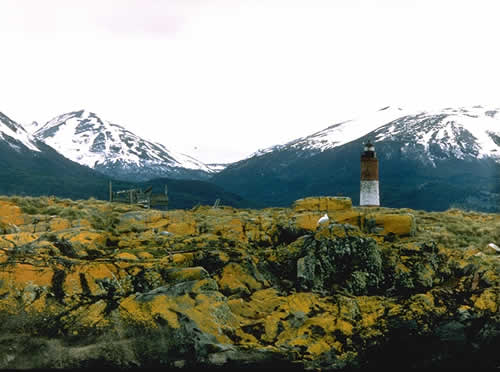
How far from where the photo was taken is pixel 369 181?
1411 inches

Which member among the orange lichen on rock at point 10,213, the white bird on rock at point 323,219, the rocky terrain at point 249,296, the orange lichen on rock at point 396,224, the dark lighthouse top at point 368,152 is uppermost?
the dark lighthouse top at point 368,152

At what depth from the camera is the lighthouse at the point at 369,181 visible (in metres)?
35.5

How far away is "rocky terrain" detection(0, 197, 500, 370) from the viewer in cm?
1188

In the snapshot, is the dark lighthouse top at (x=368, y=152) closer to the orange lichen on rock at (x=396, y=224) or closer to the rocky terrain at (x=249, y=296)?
the orange lichen on rock at (x=396, y=224)

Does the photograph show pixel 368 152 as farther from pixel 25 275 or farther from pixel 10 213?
pixel 25 275

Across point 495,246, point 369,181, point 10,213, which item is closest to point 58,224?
point 10,213

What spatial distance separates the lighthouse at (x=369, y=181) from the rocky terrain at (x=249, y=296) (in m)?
16.5

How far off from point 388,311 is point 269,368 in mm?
4735

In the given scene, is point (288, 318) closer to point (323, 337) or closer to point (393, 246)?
point (323, 337)

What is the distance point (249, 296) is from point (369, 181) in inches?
959

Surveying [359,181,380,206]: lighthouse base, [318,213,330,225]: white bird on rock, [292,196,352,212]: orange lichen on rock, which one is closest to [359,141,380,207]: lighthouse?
[359,181,380,206]: lighthouse base

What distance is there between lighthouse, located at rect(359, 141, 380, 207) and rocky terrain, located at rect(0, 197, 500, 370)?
16475 mm

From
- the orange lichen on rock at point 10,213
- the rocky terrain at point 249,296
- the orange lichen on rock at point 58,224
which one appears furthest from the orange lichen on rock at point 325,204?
the orange lichen on rock at point 10,213

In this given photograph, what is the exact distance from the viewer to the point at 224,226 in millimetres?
19703
